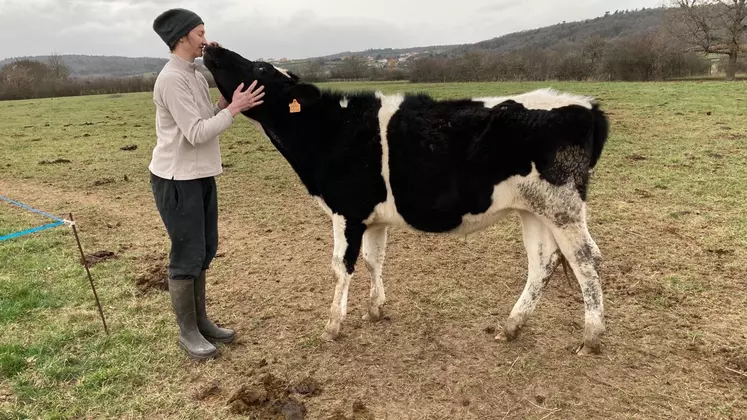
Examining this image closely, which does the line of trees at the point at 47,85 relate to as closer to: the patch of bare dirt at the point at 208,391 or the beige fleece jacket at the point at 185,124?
the beige fleece jacket at the point at 185,124

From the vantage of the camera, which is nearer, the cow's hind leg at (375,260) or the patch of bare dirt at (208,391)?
the patch of bare dirt at (208,391)

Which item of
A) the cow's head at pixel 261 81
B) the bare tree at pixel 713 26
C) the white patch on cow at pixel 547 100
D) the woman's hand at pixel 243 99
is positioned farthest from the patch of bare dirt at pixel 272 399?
the bare tree at pixel 713 26

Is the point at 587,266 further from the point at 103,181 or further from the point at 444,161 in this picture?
the point at 103,181

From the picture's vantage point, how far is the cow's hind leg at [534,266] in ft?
13.1

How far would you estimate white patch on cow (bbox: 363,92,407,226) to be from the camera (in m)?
3.79

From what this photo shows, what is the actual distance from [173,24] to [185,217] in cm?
141

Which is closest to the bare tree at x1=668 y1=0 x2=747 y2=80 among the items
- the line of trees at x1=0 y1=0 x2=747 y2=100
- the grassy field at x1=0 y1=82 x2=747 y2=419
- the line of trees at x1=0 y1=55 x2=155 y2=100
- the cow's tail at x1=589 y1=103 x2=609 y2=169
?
the line of trees at x1=0 y1=0 x2=747 y2=100

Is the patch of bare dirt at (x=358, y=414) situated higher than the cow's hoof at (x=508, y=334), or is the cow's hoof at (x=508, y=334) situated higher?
the cow's hoof at (x=508, y=334)

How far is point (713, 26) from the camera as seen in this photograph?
37438mm

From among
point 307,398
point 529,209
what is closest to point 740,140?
point 529,209

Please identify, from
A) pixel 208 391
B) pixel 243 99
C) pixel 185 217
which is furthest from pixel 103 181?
pixel 208 391

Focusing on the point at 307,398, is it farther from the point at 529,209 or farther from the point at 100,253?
the point at 100,253

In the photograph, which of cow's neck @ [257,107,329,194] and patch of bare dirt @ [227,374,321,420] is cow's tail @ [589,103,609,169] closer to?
cow's neck @ [257,107,329,194]

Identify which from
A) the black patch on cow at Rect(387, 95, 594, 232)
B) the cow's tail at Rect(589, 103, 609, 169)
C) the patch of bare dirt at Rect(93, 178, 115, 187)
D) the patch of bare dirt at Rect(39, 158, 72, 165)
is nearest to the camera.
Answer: the black patch on cow at Rect(387, 95, 594, 232)
